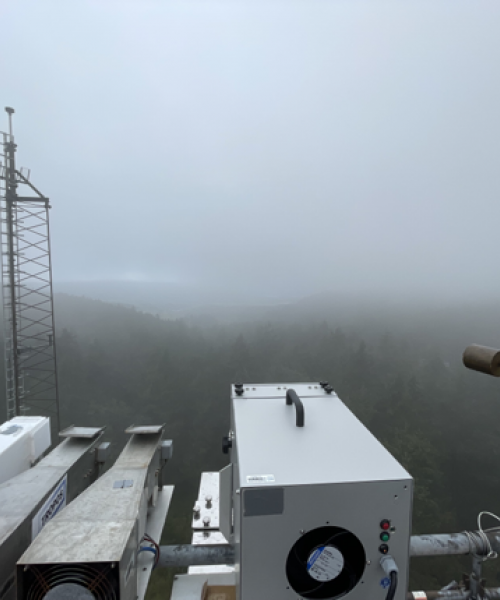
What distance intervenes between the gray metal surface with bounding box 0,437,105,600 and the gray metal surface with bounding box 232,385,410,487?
Result: 78 centimetres

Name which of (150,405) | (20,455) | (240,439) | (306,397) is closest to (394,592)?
(240,439)

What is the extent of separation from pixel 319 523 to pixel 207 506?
96 centimetres

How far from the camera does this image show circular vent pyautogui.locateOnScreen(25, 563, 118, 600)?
785mm

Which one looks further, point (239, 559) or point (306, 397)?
point (306, 397)

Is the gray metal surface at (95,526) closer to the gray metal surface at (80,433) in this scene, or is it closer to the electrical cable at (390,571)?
the gray metal surface at (80,433)

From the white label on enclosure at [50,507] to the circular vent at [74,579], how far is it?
15.5 inches

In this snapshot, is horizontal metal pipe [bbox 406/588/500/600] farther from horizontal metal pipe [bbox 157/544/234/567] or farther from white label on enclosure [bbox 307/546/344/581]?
horizontal metal pipe [bbox 157/544/234/567]

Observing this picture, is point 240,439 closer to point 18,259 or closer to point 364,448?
point 364,448

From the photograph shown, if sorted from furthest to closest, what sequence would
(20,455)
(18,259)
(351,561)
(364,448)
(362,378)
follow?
(362,378) → (18,259) → (20,455) → (364,448) → (351,561)

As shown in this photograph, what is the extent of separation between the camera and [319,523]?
0.92 meters

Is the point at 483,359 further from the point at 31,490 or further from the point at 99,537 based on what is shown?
the point at 31,490

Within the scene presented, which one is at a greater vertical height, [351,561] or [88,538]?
[88,538]

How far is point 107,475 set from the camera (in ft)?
4.12

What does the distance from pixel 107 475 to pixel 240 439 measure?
592 millimetres
